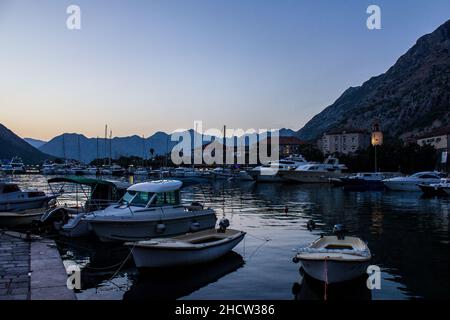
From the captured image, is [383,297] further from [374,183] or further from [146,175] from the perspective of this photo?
[146,175]

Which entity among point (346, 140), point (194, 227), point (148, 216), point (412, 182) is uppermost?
point (346, 140)

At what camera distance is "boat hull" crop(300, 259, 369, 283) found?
46.2ft

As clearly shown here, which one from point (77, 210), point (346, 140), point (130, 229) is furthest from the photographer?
point (346, 140)

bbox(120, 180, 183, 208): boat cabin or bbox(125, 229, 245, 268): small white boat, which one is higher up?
bbox(120, 180, 183, 208): boat cabin

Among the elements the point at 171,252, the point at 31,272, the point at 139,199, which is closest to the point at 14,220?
the point at 139,199

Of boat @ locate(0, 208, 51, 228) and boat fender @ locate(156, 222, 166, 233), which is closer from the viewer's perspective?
boat fender @ locate(156, 222, 166, 233)

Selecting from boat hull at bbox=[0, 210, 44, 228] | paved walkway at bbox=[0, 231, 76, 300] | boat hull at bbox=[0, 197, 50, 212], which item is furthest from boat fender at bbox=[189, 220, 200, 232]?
boat hull at bbox=[0, 197, 50, 212]

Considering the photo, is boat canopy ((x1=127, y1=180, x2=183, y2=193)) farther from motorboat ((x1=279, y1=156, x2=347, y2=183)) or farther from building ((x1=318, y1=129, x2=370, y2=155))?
building ((x1=318, y1=129, x2=370, y2=155))

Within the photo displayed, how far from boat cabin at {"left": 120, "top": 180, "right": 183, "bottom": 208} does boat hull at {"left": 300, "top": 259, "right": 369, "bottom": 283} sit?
10870mm

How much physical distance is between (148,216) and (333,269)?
1097 centimetres

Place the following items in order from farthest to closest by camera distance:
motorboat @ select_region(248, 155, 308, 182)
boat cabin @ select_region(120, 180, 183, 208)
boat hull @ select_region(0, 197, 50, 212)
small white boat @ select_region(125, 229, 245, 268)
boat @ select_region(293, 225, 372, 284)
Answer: motorboat @ select_region(248, 155, 308, 182), boat hull @ select_region(0, 197, 50, 212), boat cabin @ select_region(120, 180, 183, 208), small white boat @ select_region(125, 229, 245, 268), boat @ select_region(293, 225, 372, 284)

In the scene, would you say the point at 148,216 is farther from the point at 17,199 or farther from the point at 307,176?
the point at 307,176

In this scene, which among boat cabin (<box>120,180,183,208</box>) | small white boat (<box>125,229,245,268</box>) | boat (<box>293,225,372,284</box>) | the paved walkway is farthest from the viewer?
boat cabin (<box>120,180,183,208</box>)

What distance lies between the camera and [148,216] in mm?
22266
